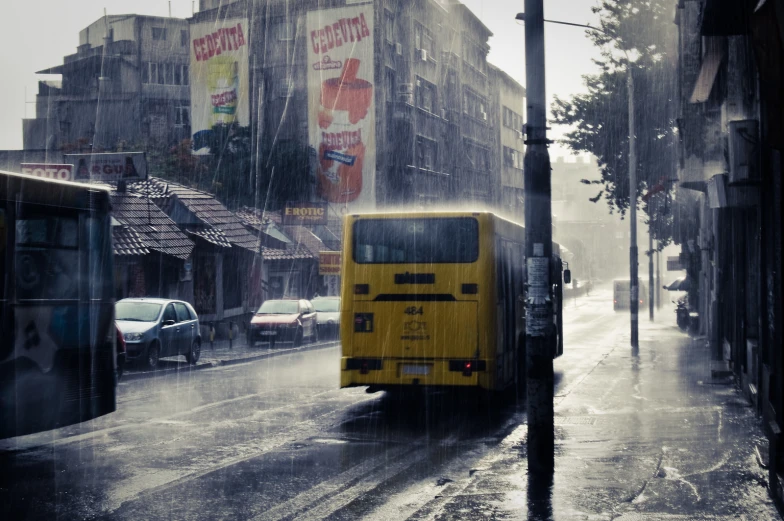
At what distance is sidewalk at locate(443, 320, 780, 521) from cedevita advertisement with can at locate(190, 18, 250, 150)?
40238 mm

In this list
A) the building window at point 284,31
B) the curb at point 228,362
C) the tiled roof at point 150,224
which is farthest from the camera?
the building window at point 284,31

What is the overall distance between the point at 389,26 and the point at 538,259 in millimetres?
49154

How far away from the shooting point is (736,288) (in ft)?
59.0

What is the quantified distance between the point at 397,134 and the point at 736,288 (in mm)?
39772

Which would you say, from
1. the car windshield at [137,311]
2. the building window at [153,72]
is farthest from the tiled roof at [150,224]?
the building window at [153,72]

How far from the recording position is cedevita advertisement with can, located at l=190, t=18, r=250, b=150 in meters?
54.7

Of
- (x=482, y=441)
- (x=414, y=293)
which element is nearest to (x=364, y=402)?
(x=414, y=293)

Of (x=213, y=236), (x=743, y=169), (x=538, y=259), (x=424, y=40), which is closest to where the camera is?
(x=538, y=259)

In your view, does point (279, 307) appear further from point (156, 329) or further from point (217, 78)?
point (217, 78)

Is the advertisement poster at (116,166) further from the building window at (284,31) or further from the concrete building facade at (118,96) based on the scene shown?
the building window at (284,31)

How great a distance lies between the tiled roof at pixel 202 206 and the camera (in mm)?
36438

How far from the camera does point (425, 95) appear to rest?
203 feet

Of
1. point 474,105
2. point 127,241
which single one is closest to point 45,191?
point 127,241

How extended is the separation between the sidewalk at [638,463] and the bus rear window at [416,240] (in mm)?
2646
